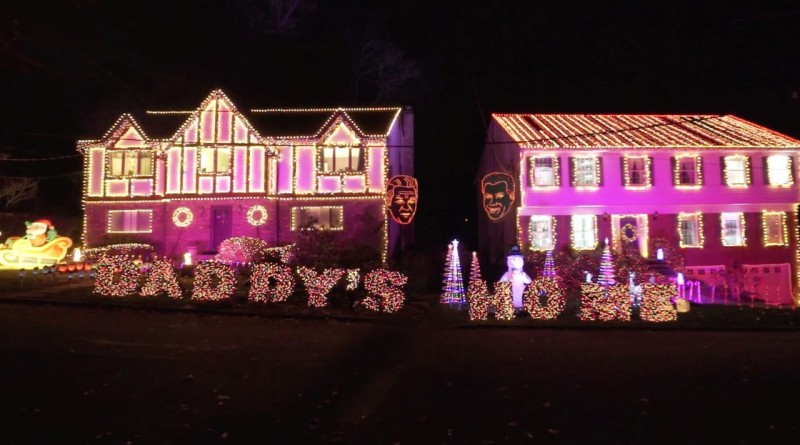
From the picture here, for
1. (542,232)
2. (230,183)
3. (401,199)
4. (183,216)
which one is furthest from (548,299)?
(183,216)

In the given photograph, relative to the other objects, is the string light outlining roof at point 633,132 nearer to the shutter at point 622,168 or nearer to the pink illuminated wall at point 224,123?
the shutter at point 622,168

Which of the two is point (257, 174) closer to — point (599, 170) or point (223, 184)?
point (223, 184)

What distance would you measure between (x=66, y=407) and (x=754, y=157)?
93.2 feet

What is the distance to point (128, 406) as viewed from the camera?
6.64m

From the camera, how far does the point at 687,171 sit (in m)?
25.0

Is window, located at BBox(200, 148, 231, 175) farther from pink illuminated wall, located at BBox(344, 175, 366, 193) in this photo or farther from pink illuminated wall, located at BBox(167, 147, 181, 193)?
pink illuminated wall, located at BBox(344, 175, 366, 193)

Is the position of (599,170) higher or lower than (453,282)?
higher

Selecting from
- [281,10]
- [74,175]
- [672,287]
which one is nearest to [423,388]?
[672,287]

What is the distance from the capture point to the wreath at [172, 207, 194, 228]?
2478 cm

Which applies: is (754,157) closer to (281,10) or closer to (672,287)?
(672,287)

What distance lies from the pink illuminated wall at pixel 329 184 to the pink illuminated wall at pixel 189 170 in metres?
5.90

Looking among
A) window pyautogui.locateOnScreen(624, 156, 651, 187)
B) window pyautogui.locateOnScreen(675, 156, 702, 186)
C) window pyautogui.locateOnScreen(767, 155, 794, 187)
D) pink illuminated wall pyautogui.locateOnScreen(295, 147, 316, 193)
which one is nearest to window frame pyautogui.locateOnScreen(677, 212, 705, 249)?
window pyautogui.locateOnScreen(675, 156, 702, 186)

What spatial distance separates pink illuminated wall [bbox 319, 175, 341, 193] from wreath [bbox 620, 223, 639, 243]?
13.4 metres

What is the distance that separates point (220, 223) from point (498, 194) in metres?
13.4
